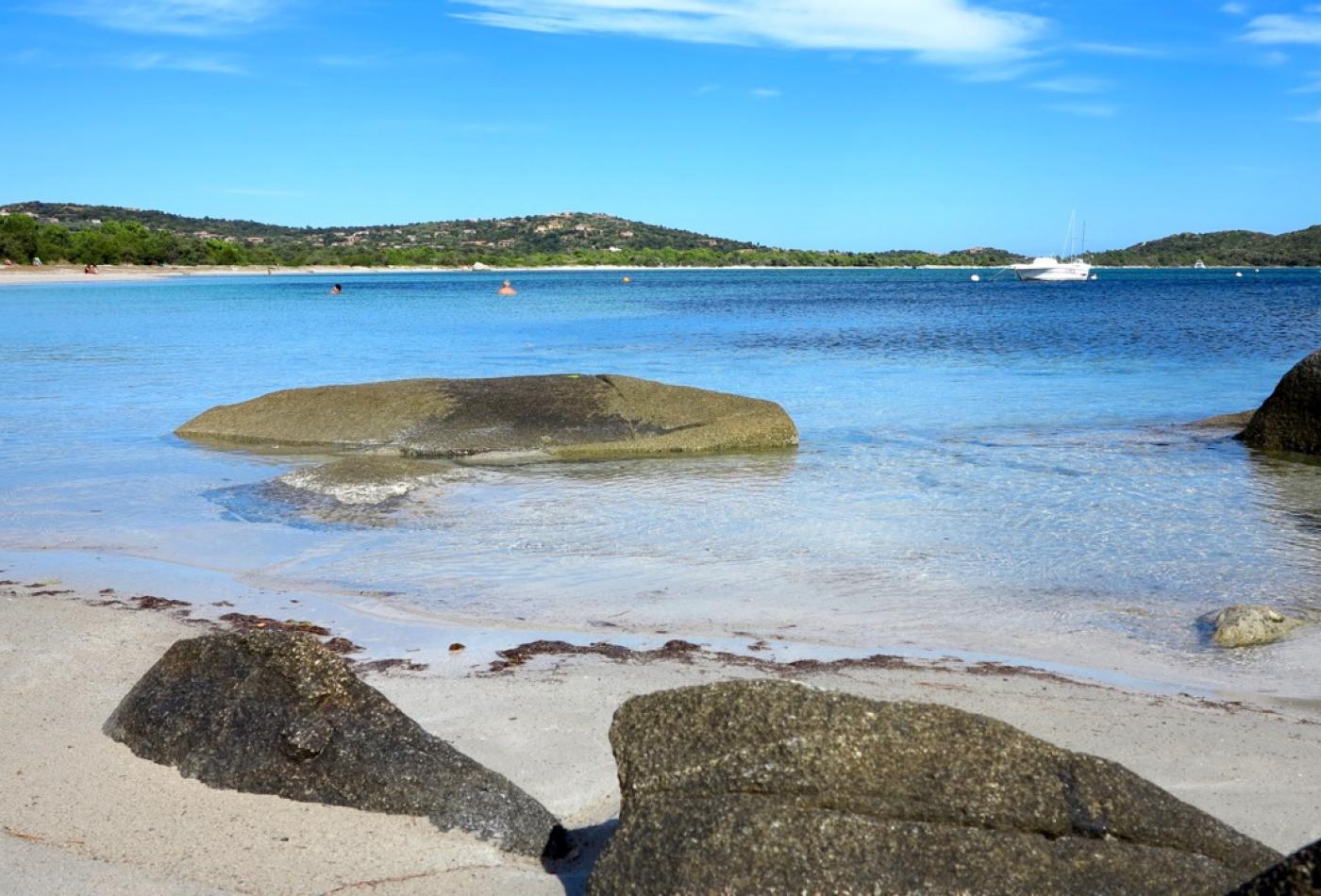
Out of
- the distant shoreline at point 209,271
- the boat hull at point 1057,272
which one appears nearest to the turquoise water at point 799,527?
the distant shoreline at point 209,271

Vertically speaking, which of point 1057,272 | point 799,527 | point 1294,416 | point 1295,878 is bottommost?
point 799,527

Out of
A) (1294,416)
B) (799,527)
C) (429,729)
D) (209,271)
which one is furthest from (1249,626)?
(209,271)

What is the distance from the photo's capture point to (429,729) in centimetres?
543

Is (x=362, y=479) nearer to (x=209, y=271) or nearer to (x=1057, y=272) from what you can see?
Result: (x=1057, y=272)

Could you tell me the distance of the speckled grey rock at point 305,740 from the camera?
4.31 m

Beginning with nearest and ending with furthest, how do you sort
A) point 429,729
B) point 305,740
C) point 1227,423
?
1. point 305,740
2. point 429,729
3. point 1227,423

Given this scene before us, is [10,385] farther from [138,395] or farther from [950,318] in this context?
[950,318]

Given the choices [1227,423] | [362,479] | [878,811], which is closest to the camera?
[878,811]

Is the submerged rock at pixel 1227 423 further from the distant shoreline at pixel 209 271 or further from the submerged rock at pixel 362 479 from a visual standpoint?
the distant shoreline at pixel 209 271

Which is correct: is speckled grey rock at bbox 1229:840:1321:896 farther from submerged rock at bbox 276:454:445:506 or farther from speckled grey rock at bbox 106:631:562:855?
submerged rock at bbox 276:454:445:506

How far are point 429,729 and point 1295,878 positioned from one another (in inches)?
150

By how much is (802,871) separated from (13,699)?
4.05 metres

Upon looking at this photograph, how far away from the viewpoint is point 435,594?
8.02 m

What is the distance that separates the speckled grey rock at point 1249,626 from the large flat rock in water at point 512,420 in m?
7.28
